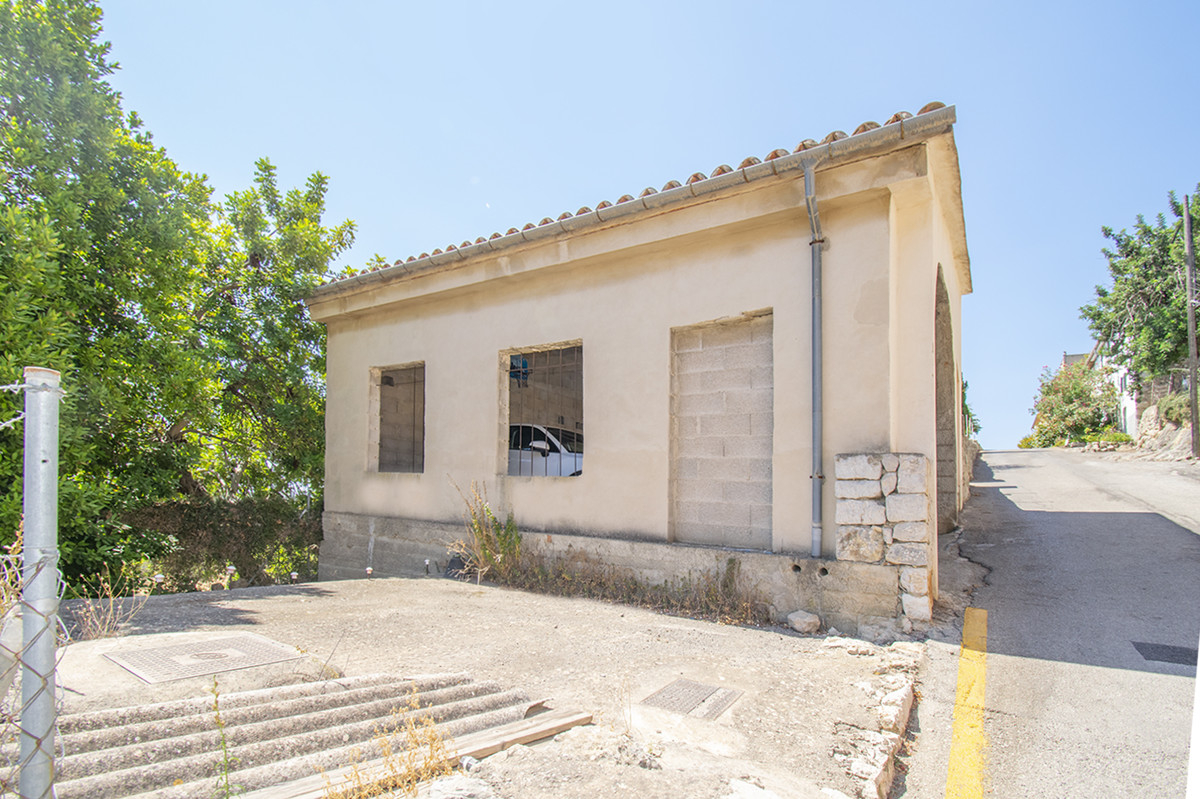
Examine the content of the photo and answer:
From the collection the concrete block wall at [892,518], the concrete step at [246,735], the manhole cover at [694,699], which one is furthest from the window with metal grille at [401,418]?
the concrete step at [246,735]

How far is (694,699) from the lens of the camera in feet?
11.6

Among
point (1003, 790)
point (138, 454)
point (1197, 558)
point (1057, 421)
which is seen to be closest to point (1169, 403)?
point (1057, 421)

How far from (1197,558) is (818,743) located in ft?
18.3

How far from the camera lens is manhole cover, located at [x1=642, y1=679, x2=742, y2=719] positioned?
11.0 feet

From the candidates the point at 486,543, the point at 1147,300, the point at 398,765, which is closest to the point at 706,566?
the point at 486,543

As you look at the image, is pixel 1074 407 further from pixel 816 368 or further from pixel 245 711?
pixel 245 711

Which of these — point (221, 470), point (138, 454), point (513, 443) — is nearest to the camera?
point (138, 454)

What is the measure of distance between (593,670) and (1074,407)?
30898 millimetres

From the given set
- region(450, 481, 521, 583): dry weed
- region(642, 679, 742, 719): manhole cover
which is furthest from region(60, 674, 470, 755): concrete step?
region(450, 481, 521, 583): dry weed

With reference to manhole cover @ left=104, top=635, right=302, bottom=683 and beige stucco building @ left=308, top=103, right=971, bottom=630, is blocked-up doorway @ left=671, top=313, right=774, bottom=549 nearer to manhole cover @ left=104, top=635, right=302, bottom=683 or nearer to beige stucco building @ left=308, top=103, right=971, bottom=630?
beige stucco building @ left=308, top=103, right=971, bottom=630

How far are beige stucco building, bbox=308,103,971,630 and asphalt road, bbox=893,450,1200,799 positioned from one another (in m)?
0.83

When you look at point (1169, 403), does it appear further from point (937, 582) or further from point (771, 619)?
point (771, 619)

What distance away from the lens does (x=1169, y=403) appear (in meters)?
18.3

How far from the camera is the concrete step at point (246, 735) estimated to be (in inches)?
80.1
